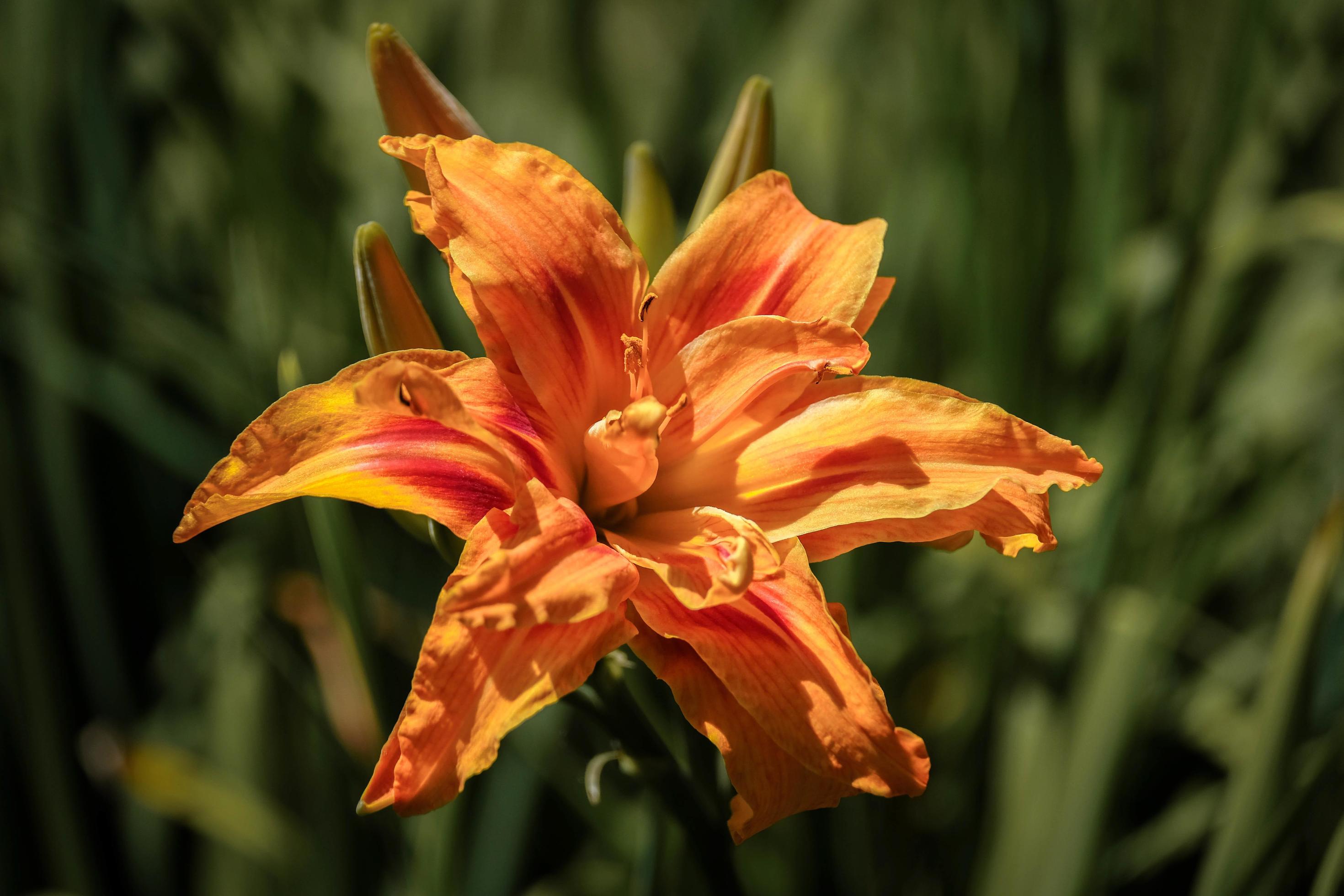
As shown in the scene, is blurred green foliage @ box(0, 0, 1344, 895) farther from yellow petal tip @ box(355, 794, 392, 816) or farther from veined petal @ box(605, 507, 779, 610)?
yellow petal tip @ box(355, 794, 392, 816)

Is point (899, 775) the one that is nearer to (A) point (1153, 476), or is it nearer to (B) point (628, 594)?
(B) point (628, 594)

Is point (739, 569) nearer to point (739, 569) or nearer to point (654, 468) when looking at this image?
point (739, 569)

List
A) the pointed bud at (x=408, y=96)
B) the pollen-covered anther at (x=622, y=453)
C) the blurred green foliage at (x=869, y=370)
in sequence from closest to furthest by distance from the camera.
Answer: the pollen-covered anther at (x=622, y=453)
the pointed bud at (x=408, y=96)
the blurred green foliage at (x=869, y=370)

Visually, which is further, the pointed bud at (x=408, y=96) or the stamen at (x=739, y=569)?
the pointed bud at (x=408, y=96)

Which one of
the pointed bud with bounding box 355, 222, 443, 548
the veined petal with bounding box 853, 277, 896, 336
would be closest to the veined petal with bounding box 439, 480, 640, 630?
the pointed bud with bounding box 355, 222, 443, 548

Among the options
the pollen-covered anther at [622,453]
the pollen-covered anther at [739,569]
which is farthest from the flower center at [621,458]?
the pollen-covered anther at [739,569]

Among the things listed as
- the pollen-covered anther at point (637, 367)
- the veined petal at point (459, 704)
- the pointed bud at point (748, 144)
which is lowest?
the veined petal at point (459, 704)

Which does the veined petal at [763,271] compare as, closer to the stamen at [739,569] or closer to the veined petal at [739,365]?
the veined petal at [739,365]
